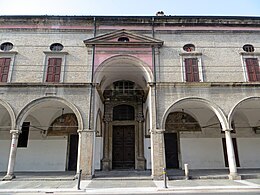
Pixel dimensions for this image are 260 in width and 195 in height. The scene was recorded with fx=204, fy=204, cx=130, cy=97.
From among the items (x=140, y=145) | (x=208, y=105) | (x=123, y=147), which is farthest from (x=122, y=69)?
(x=208, y=105)

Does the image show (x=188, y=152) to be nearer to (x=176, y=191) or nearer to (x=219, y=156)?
(x=219, y=156)

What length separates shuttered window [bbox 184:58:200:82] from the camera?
1273 cm

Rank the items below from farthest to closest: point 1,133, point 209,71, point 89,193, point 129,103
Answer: point 129,103 → point 1,133 → point 209,71 → point 89,193

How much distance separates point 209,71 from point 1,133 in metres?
15.2

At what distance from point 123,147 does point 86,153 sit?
15.6ft

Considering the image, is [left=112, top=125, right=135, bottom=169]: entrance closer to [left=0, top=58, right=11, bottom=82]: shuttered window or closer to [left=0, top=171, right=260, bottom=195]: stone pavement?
[left=0, top=171, right=260, bottom=195]: stone pavement

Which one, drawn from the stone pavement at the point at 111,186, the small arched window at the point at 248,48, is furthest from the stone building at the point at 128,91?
the stone pavement at the point at 111,186

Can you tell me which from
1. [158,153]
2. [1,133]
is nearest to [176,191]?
[158,153]

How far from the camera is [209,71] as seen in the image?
12875mm

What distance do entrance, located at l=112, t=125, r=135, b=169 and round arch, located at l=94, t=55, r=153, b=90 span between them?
367 cm

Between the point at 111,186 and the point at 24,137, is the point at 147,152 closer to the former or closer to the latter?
the point at 111,186

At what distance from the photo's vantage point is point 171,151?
15.4 metres

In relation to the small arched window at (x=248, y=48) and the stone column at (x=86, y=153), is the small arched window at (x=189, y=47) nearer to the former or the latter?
the small arched window at (x=248, y=48)

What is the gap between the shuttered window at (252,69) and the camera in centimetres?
1273
